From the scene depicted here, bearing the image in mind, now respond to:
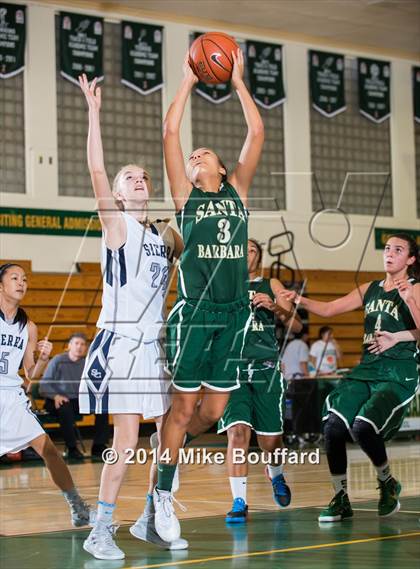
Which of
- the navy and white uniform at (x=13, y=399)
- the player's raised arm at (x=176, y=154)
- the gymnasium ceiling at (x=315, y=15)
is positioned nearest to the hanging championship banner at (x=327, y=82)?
the gymnasium ceiling at (x=315, y=15)

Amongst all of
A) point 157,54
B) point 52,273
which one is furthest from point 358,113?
point 52,273

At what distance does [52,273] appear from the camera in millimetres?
15977

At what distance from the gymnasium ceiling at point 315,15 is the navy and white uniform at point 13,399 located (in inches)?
435

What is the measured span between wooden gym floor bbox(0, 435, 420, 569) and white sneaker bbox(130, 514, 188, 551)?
50 millimetres

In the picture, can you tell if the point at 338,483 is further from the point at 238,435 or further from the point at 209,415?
the point at 209,415

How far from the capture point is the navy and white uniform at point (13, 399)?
5.97 meters

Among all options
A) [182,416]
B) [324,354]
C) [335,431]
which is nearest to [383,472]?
[335,431]

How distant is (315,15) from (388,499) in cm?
1262

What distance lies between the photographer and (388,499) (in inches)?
243

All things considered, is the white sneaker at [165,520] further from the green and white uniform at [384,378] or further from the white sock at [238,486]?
the green and white uniform at [384,378]

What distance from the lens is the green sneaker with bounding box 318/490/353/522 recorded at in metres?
6.01

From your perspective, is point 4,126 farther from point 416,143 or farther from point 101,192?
point 101,192

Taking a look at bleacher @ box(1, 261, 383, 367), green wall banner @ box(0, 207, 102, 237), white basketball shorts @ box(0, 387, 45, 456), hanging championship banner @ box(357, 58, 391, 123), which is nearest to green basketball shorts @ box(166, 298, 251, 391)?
white basketball shorts @ box(0, 387, 45, 456)

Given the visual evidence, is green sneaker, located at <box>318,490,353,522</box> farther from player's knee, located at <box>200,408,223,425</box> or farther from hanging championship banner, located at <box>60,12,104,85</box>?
hanging championship banner, located at <box>60,12,104,85</box>
